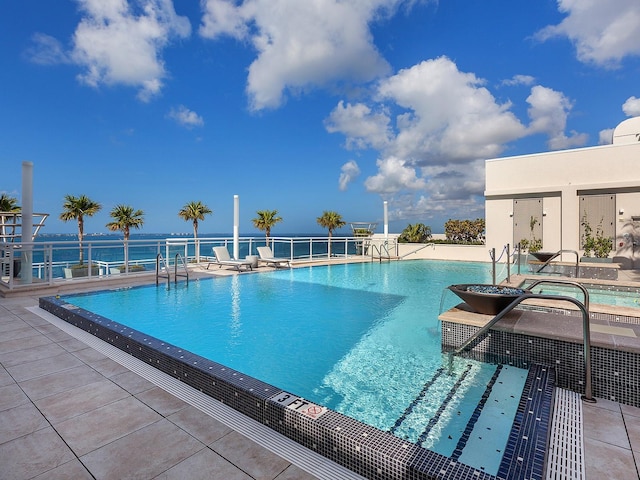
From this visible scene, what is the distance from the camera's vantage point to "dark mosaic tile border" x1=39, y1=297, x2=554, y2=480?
1.50m

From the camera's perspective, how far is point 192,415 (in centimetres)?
212

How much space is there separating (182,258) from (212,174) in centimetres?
3555

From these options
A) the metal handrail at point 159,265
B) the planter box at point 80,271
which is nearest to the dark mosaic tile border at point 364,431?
the metal handrail at point 159,265

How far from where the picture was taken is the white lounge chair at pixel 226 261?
10.1 metres

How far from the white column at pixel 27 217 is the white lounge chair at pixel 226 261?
453cm

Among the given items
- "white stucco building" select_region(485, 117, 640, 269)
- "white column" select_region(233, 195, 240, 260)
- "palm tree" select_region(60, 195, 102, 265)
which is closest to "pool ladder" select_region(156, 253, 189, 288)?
"white column" select_region(233, 195, 240, 260)

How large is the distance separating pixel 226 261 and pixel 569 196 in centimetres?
1243

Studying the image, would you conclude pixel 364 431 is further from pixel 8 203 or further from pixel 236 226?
pixel 8 203

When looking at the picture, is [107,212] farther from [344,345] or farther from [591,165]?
[591,165]

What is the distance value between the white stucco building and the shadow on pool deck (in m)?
12.3

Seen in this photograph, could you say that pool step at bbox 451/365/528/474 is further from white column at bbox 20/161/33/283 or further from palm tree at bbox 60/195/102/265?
palm tree at bbox 60/195/102/265

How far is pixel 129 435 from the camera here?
191cm

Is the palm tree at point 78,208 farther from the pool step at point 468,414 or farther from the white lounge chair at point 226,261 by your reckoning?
the pool step at point 468,414

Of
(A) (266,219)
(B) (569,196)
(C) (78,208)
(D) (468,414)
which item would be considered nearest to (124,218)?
(C) (78,208)
